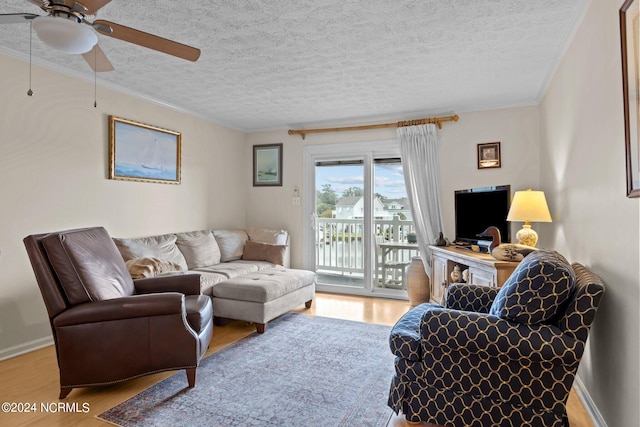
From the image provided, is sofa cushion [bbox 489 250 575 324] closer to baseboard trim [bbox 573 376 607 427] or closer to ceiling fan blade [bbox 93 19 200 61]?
baseboard trim [bbox 573 376 607 427]

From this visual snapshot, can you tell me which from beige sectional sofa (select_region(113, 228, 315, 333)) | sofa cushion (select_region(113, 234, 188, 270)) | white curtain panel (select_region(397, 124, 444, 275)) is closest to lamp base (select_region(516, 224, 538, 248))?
white curtain panel (select_region(397, 124, 444, 275))

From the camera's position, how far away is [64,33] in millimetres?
1518

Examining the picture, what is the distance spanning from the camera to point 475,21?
235 cm

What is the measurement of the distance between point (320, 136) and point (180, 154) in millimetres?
1868

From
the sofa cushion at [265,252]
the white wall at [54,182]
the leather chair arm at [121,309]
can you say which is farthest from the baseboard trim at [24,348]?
the sofa cushion at [265,252]

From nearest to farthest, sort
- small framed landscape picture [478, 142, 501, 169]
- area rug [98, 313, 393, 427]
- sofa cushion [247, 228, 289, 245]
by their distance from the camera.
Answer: area rug [98, 313, 393, 427] → small framed landscape picture [478, 142, 501, 169] → sofa cushion [247, 228, 289, 245]

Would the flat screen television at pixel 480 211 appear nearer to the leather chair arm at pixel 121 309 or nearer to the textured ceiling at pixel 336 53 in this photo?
the textured ceiling at pixel 336 53

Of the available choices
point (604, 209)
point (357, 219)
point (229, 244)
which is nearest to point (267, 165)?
point (229, 244)

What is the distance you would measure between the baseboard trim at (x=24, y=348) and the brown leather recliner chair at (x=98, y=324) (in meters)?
1.06

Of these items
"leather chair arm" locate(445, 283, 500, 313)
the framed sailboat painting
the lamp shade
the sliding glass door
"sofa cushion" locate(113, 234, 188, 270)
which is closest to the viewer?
"leather chair arm" locate(445, 283, 500, 313)

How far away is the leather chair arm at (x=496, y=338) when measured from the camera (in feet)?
5.33

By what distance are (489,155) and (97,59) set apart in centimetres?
388

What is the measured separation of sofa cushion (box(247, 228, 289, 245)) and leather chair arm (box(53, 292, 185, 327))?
104 inches

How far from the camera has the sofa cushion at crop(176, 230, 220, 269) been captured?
4.10 meters
